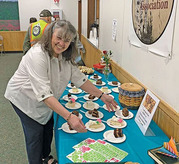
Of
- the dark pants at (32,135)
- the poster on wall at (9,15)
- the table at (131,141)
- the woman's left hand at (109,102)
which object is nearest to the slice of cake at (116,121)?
the table at (131,141)

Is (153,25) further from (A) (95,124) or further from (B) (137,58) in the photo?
(A) (95,124)

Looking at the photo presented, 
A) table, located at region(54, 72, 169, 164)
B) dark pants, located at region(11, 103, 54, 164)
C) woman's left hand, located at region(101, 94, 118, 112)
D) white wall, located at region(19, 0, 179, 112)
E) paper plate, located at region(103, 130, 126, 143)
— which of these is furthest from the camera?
woman's left hand, located at region(101, 94, 118, 112)

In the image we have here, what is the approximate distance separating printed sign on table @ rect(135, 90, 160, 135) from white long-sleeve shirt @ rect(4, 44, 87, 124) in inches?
23.0

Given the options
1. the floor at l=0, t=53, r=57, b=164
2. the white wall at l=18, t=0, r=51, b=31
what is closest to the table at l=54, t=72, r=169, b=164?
the floor at l=0, t=53, r=57, b=164

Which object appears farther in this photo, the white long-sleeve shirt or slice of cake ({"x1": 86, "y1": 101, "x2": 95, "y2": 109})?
slice of cake ({"x1": 86, "y1": 101, "x2": 95, "y2": 109})

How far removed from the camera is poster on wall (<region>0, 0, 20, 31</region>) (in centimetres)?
812

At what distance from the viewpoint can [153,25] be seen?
1.61 m

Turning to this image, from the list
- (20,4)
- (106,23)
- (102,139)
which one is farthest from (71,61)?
(20,4)

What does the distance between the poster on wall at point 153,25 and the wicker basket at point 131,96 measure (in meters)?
0.32

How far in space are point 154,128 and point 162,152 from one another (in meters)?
0.51

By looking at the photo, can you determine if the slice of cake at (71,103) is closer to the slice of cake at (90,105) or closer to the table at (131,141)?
the slice of cake at (90,105)

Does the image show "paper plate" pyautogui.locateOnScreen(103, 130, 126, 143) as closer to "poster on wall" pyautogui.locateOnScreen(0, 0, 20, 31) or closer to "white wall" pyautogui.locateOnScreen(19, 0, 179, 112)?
"white wall" pyautogui.locateOnScreen(19, 0, 179, 112)

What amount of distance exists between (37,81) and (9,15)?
790cm

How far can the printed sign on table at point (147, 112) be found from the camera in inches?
52.1
